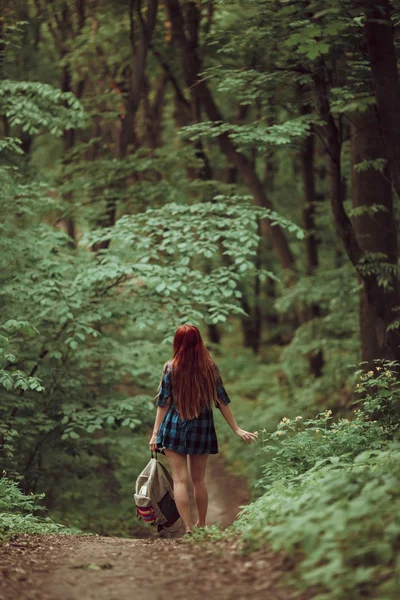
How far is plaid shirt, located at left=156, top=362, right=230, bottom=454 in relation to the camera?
6.18m

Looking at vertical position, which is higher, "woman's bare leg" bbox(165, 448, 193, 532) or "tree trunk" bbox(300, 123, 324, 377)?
"tree trunk" bbox(300, 123, 324, 377)

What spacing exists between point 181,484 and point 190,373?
1058mm

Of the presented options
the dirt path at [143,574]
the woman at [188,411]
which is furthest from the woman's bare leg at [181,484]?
the dirt path at [143,574]

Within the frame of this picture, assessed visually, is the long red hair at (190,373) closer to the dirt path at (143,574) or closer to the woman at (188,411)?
the woman at (188,411)

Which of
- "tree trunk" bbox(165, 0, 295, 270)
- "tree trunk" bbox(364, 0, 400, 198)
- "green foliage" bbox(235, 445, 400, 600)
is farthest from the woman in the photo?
"tree trunk" bbox(165, 0, 295, 270)

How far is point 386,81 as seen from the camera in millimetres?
6289

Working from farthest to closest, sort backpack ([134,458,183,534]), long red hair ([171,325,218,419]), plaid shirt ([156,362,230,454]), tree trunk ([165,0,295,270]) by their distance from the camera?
tree trunk ([165,0,295,270]) < backpack ([134,458,183,534]) < plaid shirt ([156,362,230,454]) < long red hair ([171,325,218,419])

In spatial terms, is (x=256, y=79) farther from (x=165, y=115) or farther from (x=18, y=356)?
(x=165, y=115)

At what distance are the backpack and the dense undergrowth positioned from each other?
3.34 feet

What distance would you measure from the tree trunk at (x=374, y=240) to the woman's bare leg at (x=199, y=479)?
3.70 m

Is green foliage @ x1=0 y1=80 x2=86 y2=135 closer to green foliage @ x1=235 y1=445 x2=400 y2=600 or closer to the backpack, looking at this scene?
the backpack

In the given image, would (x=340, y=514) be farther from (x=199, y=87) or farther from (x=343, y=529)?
(x=199, y=87)

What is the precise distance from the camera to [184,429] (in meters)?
6.18

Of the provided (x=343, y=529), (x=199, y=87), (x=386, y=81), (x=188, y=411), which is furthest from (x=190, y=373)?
(x=199, y=87)
